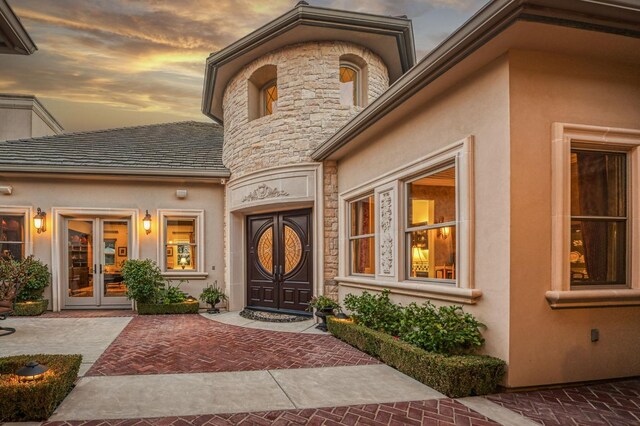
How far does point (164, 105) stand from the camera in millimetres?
18531

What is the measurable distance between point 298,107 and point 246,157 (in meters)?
1.99

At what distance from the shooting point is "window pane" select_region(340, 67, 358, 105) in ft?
31.9

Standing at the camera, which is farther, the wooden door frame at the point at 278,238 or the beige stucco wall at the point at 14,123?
the beige stucco wall at the point at 14,123

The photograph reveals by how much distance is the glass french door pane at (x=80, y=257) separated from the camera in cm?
1119

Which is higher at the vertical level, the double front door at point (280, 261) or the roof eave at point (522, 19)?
the roof eave at point (522, 19)

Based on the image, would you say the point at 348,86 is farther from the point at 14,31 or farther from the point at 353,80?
the point at 14,31

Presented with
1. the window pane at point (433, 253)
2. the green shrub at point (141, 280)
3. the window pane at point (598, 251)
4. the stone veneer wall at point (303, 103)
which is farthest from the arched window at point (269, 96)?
the window pane at point (598, 251)

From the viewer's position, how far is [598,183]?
4961mm

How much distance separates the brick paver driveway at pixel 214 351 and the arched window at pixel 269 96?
5.45 metres

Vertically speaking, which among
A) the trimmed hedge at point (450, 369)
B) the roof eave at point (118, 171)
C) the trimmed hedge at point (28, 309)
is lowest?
the trimmed hedge at point (28, 309)

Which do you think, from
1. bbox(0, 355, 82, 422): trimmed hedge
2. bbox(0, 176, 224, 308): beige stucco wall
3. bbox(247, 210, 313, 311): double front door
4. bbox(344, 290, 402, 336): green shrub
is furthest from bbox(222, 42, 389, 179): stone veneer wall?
bbox(0, 355, 82, 422): trimmed hedge

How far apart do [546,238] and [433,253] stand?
5.77ft

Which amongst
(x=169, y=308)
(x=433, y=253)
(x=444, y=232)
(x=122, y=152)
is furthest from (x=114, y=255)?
(x=444, y=232)

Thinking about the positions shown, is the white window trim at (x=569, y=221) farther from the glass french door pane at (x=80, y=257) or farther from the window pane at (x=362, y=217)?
the glass french door pane at (x=80, y=257)
